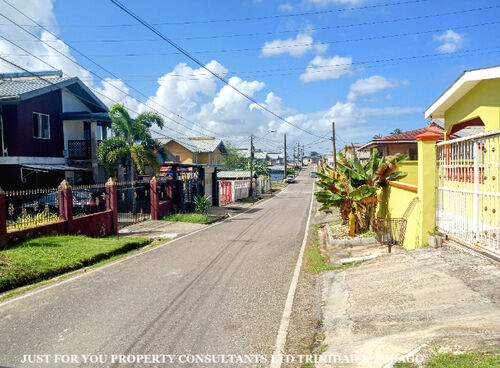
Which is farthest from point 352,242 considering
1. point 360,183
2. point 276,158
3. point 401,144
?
point 276,158

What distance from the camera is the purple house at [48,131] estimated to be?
63.3 feet

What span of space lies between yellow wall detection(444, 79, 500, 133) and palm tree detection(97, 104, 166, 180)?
639 inches

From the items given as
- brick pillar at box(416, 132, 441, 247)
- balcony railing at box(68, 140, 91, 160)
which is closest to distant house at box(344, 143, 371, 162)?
brick pillar at box(416, 132, 441, 247)

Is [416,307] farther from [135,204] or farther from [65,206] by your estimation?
[135,204]

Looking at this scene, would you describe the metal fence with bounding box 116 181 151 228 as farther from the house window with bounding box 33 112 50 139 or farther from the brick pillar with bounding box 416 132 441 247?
the brick pillar with bounding box 416 132 441 247

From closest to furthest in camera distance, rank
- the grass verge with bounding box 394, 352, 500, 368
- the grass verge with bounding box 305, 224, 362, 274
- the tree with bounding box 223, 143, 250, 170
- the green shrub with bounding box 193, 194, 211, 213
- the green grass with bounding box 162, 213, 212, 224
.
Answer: the grass verge with bounding box 394, 352, 500, 368
the grass verge with bounding box 305, 224, 362, 274
the green grass with bounding box 162, 213, 212, 224
the green shrub with bounding box 193, 194, 211, 213
the tree with bounding box 223, 143, 250, 170

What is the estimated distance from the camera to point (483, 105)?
9.66 m

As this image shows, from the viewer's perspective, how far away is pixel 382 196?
13750 millimetres

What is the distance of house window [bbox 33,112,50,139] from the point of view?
21094 millimetres

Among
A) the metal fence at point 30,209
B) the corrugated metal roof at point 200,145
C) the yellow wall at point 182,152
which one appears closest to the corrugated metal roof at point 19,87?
the metal fence at point 30,209

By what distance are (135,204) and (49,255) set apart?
9.13m

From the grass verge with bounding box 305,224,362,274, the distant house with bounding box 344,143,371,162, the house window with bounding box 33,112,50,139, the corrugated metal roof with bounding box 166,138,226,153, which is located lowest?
the grass verge with bounding box 305,224,362,274

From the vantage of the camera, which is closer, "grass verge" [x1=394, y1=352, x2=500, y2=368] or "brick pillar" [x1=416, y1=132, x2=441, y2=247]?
"grass verge" [x1=394, y1=352, x2=500, y2=368]

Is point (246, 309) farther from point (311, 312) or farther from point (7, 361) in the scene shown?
point (7, 361)
